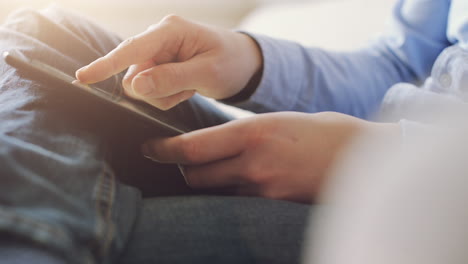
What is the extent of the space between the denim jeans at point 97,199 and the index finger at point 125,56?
25mm

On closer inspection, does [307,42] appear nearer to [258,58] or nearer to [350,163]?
[258,58]

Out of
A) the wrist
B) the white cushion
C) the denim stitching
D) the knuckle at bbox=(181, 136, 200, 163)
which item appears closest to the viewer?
the denim stitching

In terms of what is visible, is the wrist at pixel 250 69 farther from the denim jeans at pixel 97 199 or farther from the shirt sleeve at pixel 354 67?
the denim jeans at pixel 97 199

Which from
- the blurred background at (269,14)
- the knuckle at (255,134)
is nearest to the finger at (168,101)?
the knuckle at (255,134)

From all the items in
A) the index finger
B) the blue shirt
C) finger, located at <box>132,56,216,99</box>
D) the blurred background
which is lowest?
the blurred background

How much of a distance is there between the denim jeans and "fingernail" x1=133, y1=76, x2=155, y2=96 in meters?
0.04

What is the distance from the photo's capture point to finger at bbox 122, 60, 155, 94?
0.35 metres

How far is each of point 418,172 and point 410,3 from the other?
18.4 inches

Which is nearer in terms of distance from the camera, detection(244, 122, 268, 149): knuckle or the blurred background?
detection(244, 122, 268, 149): knuckle

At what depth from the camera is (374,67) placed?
0.65 meters

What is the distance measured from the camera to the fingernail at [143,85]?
328 millimetres

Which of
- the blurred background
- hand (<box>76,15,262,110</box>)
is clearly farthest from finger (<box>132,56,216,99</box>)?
the blurred background

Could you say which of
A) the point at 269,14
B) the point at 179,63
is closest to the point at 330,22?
the point at 269,14

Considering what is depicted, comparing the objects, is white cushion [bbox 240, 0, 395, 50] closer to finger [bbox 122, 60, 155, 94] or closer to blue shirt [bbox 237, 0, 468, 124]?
blue shirt [bbox 237, 0, 468, 124]
